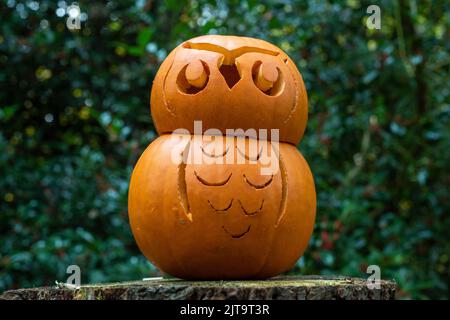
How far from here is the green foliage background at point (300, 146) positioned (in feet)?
15.0

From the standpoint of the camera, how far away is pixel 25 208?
462 cm

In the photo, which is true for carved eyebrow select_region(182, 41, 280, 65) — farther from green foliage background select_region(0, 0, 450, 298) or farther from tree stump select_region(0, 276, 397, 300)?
green foliage background select_region(0, 0, 450, 298)

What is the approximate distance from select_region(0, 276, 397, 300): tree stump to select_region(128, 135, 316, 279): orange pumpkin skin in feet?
0.41

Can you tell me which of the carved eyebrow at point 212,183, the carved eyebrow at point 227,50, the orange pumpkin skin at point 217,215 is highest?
the carved eyebrow at point 227,50

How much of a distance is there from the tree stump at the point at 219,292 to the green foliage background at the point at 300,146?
1.60 meters

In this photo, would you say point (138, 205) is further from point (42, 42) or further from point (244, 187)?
point (42, 42)

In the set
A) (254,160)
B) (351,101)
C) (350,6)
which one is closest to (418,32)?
(350,6)

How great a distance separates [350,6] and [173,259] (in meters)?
3.31

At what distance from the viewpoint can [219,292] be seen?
2.43 m

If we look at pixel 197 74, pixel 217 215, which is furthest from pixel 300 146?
pixel 217 215

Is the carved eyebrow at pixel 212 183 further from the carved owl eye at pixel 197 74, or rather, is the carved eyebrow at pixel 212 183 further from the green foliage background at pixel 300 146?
the green foliage background at pixel 300 146

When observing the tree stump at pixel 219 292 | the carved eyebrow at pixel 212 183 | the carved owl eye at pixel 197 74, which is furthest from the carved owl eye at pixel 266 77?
the tree stump at pixel 219 292

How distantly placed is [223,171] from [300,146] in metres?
2.12
